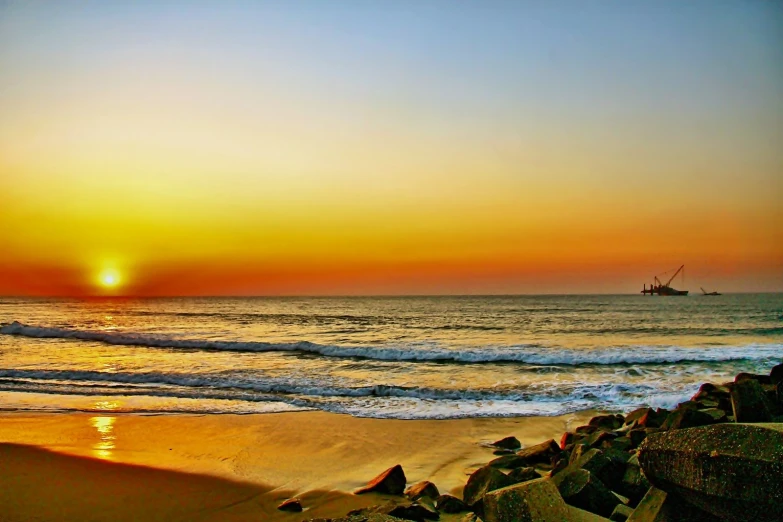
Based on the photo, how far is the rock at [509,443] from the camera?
8.98 meters

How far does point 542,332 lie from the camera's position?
116ft

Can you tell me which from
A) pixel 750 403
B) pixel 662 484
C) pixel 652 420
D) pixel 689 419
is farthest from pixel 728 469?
pixel 652 420

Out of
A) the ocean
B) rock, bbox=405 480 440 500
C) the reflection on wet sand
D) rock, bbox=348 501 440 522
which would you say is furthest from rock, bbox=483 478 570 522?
the ocean

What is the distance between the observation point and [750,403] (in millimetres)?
6289

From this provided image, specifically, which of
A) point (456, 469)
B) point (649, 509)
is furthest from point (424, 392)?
point (649, 509)

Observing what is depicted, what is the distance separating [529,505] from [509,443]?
17.2ft

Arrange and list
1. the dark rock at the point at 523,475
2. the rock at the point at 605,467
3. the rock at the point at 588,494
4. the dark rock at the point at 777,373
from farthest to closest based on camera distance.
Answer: the dark rock at the point at 777,373, the dark rock at the point at 523,475, the rock at the point at 605,467, the rock at the point at 588,494

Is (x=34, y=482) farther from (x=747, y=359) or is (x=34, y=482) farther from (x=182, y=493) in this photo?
(x=747, y=359)

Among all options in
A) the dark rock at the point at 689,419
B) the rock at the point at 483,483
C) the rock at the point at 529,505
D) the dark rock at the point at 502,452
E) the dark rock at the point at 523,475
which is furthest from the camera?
the dark rock at the point at 502,452

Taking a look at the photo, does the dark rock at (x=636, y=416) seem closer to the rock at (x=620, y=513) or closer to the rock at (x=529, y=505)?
the rock at (x=620, y=513)

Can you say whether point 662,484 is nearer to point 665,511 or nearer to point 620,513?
point 665,511

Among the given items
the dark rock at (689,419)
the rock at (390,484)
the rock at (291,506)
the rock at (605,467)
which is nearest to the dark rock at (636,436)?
the dark rock at (689,419)

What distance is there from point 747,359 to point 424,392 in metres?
14.9

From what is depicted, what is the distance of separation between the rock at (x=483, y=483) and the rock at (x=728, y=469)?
7.86 ft
